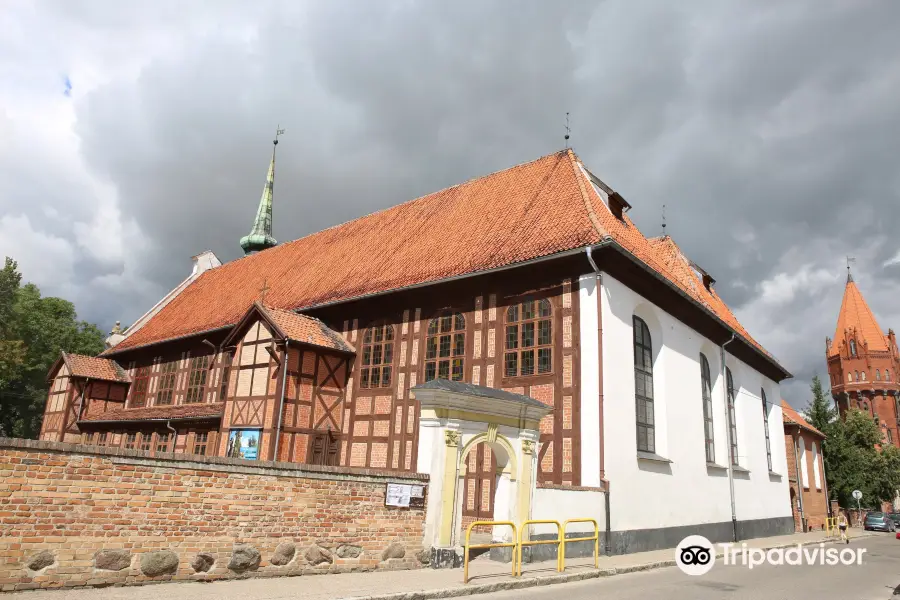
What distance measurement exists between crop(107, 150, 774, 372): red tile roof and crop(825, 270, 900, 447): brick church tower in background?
69834 mm

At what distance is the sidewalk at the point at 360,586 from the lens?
784 centimetres

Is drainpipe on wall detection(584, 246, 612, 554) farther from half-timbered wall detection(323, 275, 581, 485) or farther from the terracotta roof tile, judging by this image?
the terracotta roof tile

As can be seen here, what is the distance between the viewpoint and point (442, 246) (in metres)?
20.7

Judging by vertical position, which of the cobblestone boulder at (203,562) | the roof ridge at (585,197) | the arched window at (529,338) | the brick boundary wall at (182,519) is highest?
the roof ridge at (585,197)

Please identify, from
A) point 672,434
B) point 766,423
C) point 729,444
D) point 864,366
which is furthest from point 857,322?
point 672,434

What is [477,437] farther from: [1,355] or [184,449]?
[1,355]

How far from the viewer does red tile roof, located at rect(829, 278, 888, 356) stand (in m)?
84.5

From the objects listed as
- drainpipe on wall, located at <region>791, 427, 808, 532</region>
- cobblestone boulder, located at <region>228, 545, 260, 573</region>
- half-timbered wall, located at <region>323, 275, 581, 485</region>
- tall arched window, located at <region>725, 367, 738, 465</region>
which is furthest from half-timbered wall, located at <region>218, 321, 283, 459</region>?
drainpipe on wall, located at <region>791, 427, 808, 532</region>

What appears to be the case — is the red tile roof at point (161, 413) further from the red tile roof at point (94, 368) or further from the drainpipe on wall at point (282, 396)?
the drainpipe on wall at point (282, 396)

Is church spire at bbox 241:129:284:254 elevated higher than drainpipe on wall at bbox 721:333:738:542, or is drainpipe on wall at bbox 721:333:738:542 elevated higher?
church spire at bbox 241:129:284:254

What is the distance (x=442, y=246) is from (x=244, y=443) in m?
8.67

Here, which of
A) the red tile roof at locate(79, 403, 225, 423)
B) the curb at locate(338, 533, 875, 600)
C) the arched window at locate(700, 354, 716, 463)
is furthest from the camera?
the red tile roof at locate(79, 403, 225, 423)

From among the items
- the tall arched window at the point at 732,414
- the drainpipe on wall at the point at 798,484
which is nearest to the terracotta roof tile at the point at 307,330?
the tall arched window at the point at 732,414

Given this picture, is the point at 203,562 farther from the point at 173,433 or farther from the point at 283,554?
the point at 173,433
